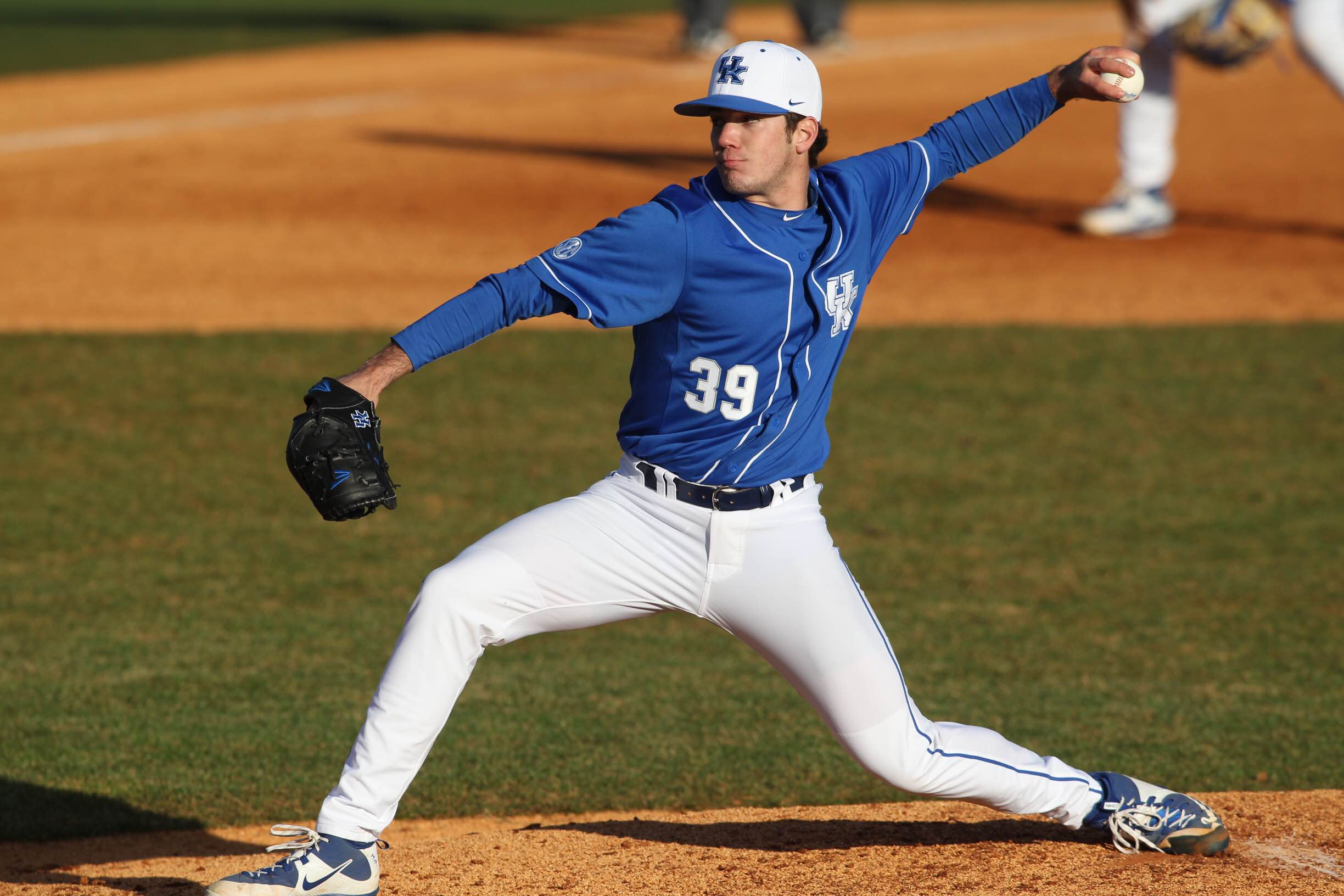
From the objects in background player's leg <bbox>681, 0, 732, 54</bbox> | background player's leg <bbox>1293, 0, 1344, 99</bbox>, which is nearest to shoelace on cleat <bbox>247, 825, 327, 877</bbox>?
background player's leg <bbox>1293, 0, 1344, 99</bbox>

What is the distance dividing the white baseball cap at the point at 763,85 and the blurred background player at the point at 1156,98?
636 centimetres

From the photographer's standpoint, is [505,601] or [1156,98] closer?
[505,601]

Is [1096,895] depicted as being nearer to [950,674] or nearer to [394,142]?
[950,674]

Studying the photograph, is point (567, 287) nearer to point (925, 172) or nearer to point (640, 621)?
point (925, 172)

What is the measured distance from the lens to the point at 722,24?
58.9 ft

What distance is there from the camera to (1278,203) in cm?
1170

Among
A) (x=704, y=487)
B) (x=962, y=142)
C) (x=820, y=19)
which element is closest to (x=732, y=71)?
(x=962, y=142)

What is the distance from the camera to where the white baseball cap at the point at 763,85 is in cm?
354

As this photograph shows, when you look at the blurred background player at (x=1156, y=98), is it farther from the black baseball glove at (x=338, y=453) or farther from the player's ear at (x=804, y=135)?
the black baseball glove at (x=338, y=453)

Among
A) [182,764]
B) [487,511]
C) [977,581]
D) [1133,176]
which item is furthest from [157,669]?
[1133,176]

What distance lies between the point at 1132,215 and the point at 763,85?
7.81 metres

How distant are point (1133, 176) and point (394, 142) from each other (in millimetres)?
5989

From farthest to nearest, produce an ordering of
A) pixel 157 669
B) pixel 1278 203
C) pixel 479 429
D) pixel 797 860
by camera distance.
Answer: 1. pixel 1278 203
2. pixel 479 429
3. pixel 157 669
4. pixel 797 860

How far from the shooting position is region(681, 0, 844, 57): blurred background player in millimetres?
17703
